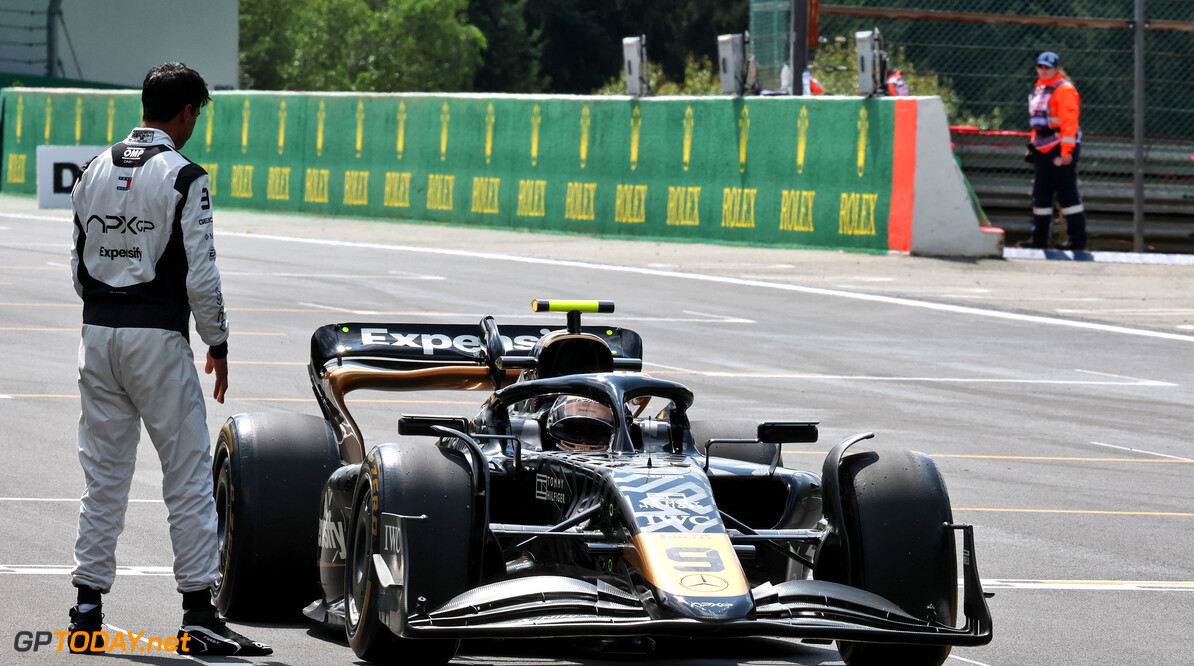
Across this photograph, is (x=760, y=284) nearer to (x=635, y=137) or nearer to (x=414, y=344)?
(x=635, y=137)

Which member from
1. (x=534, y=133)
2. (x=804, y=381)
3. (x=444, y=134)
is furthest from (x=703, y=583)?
(x=444, y=134)

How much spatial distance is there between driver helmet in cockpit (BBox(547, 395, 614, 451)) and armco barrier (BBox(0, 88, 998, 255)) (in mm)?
16056

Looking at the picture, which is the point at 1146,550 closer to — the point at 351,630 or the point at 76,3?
the point at 351,630

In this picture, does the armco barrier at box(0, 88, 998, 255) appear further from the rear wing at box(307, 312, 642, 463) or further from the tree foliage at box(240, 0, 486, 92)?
the tree foliage at box(240, 0, 486, 92)

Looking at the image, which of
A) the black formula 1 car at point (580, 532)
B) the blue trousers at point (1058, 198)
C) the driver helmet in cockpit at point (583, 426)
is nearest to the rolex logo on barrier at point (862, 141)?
the blue trousers at point (1058, 198)

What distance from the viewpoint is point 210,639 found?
5.93 m

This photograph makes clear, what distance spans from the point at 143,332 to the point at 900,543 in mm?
2516

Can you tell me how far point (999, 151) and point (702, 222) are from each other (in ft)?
13.6

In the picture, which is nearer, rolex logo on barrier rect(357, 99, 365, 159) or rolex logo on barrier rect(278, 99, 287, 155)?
rolex logo on barrier rect(357, 99, 365, 159)

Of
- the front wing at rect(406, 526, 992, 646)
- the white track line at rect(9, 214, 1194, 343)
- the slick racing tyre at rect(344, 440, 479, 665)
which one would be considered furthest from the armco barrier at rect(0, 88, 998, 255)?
the front wing at rect(406, 526, 992, 646)

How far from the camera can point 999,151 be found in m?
24.8

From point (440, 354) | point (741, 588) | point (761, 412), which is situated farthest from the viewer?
point (761, 412)

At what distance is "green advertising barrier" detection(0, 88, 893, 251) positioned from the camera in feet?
75.7

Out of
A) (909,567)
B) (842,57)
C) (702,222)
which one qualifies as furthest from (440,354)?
(842,57)
